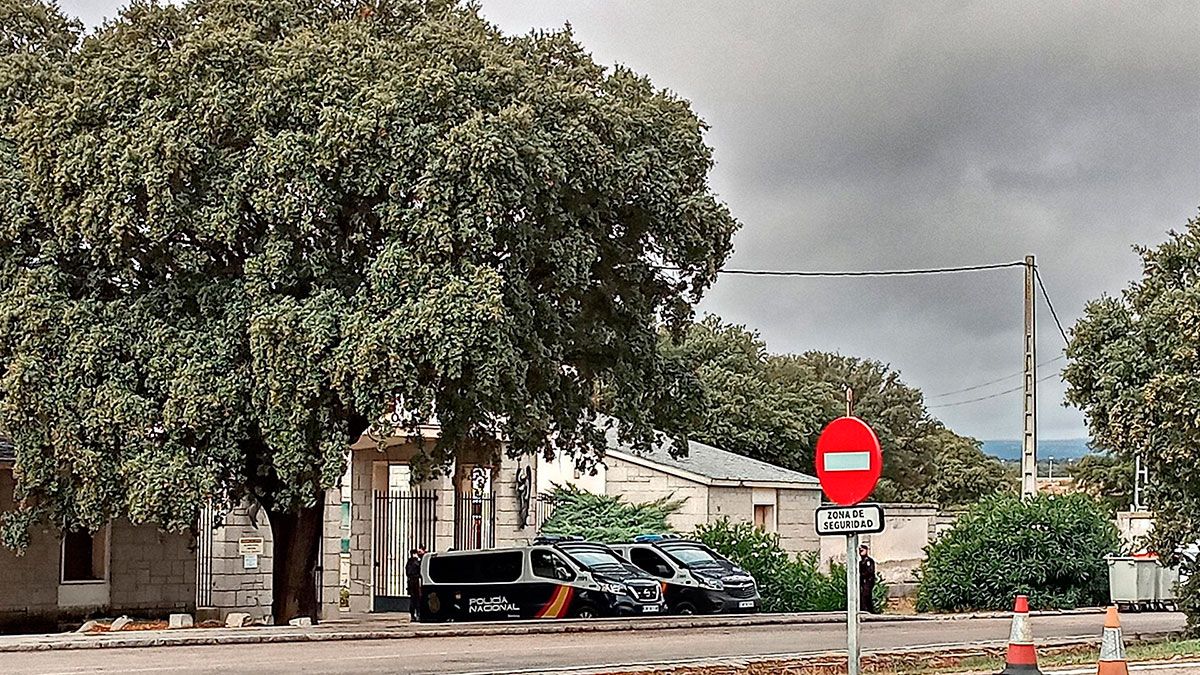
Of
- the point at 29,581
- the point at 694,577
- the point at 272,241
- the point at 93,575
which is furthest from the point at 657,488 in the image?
the point at 272,241

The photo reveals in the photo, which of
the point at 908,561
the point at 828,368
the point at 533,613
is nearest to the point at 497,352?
the point at 533,613

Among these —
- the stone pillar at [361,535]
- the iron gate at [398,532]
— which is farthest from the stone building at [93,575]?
the iron gate at [398,532]

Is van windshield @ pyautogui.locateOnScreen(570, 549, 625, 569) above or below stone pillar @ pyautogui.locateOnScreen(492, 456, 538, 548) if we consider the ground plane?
below

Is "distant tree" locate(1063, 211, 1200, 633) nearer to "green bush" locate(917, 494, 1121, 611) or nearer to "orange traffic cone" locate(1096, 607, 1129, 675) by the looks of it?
"orange traffic cone" locate(1096, 607, 1129, 675)

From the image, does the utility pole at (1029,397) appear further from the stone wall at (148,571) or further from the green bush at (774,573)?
the stone wall at (148,571)

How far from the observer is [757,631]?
28.2 meters

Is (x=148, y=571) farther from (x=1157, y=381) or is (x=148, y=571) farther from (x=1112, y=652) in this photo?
(x=1112, y=652)

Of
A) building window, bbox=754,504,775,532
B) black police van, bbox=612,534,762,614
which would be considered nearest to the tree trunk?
black police van, bbox=612,534,762,614

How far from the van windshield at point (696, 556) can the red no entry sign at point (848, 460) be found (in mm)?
22110

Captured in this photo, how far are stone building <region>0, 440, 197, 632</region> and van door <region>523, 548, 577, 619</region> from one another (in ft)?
21.1

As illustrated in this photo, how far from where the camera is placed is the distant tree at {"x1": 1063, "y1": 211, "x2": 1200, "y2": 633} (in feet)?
73.7

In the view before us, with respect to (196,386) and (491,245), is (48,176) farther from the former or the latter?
(491,245)

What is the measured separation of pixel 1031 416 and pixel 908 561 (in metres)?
14.7

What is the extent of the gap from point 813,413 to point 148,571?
135ft
